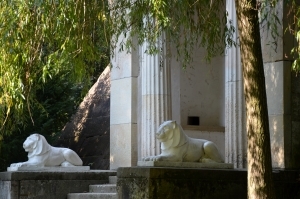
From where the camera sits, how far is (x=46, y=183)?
16.0 m

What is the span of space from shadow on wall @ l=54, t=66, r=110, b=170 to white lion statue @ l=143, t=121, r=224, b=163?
9.61 meters

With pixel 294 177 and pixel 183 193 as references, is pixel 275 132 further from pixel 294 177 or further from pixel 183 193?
pixel 183 193

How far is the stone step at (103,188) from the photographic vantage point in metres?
15.5

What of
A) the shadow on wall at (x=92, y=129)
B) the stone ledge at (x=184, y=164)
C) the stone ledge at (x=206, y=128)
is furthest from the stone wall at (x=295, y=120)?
the shadow on wall at (x=92, y=129)

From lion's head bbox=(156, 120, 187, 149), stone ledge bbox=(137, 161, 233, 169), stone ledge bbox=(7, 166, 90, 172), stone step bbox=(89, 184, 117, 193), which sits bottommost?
stone step bbox=(89, 184, 117, 193)

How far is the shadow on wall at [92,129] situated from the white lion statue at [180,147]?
9.61 meters

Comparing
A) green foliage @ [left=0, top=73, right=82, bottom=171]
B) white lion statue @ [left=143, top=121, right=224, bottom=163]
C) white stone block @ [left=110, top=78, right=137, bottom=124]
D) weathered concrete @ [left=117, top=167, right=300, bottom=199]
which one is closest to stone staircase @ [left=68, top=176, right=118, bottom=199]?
white stone block @ [left=110, top=78, right=137, bottom=124]

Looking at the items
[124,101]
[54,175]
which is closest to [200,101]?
[124,101]

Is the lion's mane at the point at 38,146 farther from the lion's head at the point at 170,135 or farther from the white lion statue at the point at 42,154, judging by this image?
the lion's head at the point at 170,135

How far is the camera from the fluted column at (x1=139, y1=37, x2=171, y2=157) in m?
16.4

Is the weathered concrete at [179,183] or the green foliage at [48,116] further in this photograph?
the green foliage at [48,116]

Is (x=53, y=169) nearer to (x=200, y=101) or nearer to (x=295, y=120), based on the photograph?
(x=295, y=120)

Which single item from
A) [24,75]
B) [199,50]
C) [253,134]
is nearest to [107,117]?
[199,50]

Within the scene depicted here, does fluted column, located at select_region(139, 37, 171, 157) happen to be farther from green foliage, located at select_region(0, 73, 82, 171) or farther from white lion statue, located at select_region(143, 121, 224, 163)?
green foliage, located at select_region(0, 73, 82, 171)
